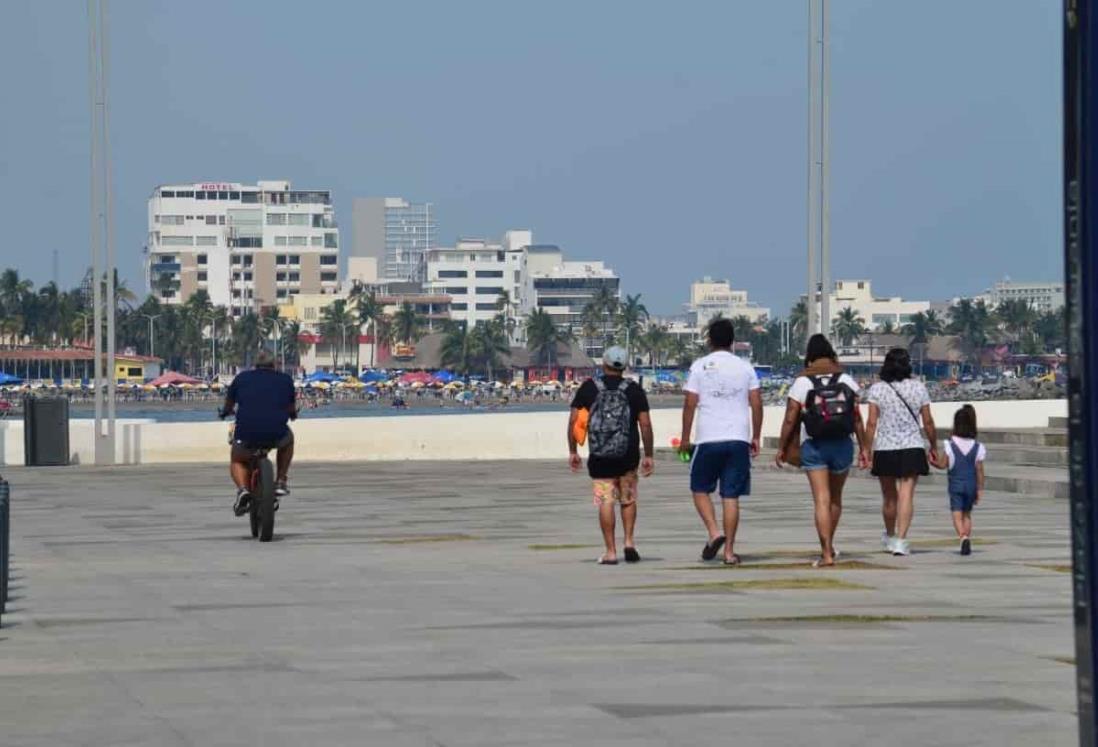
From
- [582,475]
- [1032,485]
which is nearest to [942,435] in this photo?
[582,475]

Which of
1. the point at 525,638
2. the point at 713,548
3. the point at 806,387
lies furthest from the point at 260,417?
the point at 525,638

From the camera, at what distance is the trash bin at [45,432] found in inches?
1395

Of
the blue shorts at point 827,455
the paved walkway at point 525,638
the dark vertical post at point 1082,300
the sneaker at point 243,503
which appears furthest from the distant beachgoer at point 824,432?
the dark vertical post at point 1082,300

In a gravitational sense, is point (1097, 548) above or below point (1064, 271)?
below

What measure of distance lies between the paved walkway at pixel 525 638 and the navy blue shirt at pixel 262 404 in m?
0.96

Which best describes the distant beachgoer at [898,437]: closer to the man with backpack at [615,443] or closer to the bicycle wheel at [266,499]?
the man with backpack at [615,443]

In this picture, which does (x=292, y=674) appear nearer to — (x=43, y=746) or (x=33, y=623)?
(x=43, y=746)

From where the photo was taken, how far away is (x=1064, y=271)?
373 centimetres

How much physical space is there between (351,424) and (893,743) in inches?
1233

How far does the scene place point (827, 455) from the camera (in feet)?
49.4

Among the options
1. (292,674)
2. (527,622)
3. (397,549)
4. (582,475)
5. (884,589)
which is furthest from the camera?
(582,475)

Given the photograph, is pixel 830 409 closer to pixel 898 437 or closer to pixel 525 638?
pixel 898 437

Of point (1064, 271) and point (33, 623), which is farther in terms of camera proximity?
point (33, 623)

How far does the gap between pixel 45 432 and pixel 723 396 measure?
22.8 m
